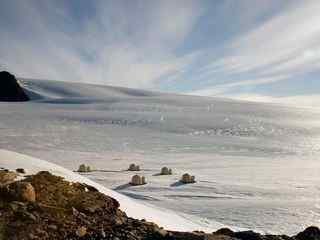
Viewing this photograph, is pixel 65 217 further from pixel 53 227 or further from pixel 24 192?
pixel 24 192

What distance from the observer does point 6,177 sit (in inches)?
172

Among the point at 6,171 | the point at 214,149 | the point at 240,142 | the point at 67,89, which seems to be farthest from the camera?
the point at 67,89

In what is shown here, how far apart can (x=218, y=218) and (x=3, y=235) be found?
4611 mm

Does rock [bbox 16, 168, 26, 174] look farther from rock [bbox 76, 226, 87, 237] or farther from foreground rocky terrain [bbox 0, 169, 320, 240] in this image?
rock [bbox 76, 226, 87, 237]

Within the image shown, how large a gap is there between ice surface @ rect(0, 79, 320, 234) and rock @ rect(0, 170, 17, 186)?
3.53 meters

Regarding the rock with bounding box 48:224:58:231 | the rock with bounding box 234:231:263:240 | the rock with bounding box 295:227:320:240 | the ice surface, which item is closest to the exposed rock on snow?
the rock with bounding box 48:224:58:231

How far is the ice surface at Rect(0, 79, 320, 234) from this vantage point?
832 cm

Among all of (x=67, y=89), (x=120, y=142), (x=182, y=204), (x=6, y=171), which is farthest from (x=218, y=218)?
(x=67, y=89)

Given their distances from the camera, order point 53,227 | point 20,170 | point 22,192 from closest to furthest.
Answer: point 53,227 → point 22,192 → point 20,170

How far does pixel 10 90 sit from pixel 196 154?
4284 cm

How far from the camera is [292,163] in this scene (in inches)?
613

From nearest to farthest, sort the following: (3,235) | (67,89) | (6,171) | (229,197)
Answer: (3,235) → (6,171) → (229,197) → (67,89)

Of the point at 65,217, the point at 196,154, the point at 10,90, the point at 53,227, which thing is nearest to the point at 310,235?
the point at 65,217

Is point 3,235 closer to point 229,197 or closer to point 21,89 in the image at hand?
point 229,197
